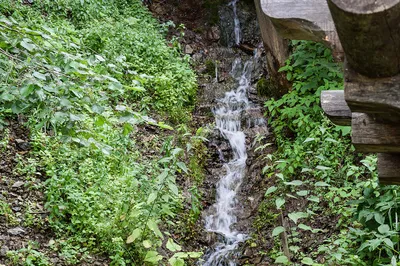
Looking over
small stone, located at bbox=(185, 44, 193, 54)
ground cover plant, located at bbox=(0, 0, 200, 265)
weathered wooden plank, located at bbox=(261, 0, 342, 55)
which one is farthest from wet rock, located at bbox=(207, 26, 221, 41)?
weathered wooden plank, located at bbox=(261, 0, 342, 55)

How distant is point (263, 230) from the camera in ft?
19.4

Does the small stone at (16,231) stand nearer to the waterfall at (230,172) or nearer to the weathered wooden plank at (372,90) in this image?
the waterfall at (230,172)

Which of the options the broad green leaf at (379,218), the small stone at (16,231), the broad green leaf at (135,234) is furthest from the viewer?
the small stone at (16,231)

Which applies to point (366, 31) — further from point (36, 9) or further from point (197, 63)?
point (197, 63)

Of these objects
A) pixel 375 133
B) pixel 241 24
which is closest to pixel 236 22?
pixel 241 24

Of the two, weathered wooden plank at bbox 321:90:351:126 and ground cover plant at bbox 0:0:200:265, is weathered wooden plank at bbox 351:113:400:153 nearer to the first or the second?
weathered wooden plank at bbox 321:90:351:126

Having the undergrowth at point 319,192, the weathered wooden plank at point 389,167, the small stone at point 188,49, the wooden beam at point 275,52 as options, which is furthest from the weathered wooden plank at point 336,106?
the small stone at point 188,49

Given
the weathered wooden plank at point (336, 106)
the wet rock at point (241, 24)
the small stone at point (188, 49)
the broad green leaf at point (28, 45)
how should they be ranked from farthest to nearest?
the wet rock at point (241, 24)
the small stone at point (188, 49)
the broad green leaf at point (28, 45)
the weathered wooden plank at point (336, 106)

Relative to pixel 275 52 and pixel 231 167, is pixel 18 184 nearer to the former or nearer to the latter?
pixel 231 167

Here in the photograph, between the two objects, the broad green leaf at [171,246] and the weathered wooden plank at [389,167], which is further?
the broad green leaf at [171,246]

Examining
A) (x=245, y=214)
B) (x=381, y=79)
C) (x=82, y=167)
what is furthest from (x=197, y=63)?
(x=381, y=79)

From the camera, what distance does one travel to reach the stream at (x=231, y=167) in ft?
19.5

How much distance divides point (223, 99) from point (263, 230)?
3818 millimetres

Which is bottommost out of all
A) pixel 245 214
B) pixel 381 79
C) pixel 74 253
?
pixel 245 214
